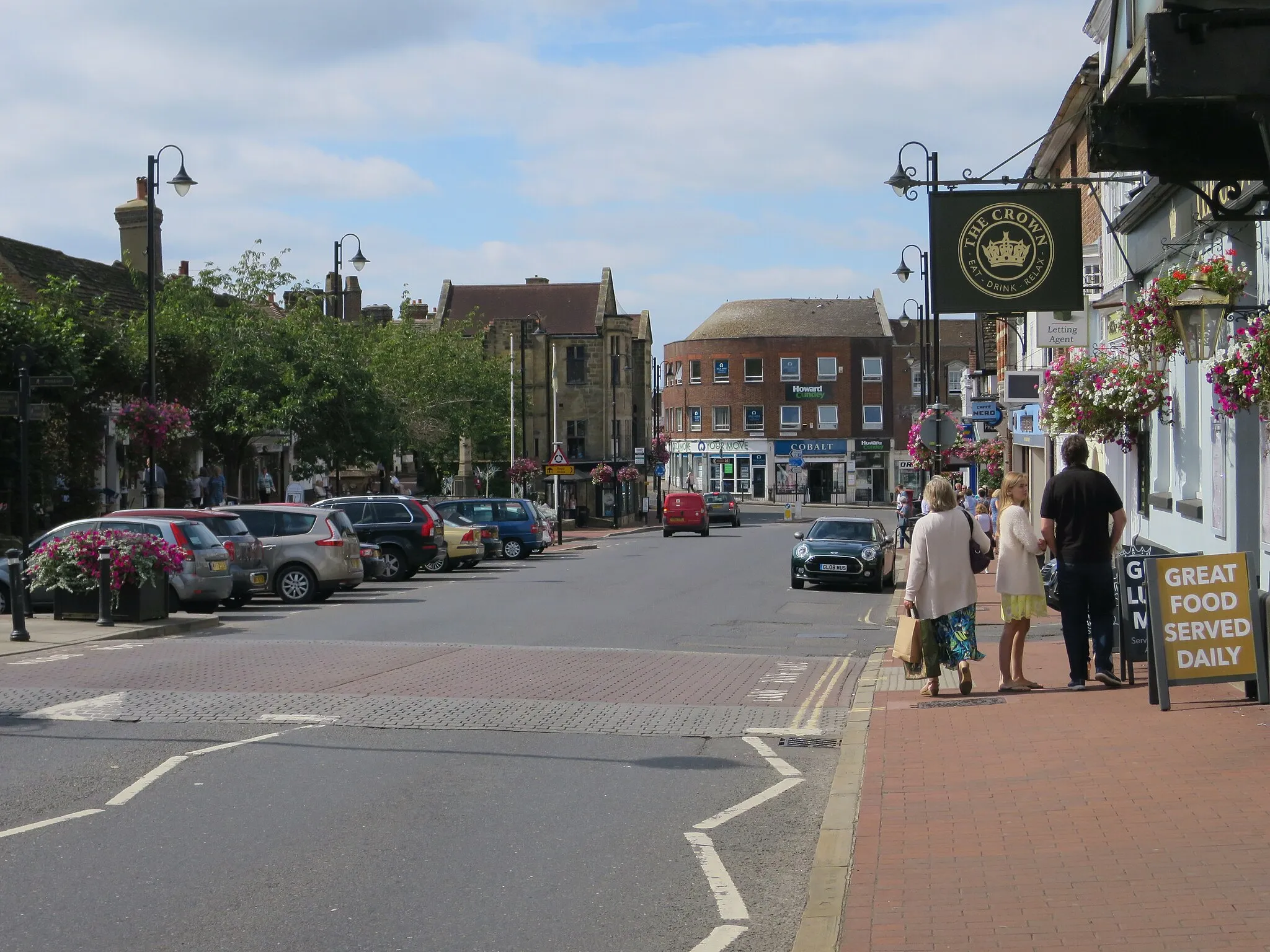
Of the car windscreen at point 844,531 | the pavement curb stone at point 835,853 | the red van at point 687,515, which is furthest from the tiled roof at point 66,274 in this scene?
the pavement curb stone at point 835,853

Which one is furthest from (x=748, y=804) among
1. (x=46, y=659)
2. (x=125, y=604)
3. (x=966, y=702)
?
(x=125, y=604)

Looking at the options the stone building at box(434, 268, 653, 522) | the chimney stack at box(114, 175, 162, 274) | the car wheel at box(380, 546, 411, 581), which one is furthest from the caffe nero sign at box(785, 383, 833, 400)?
the car wheel at box(380, 546, 411, 581)

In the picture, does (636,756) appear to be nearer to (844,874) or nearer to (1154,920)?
(844,874)

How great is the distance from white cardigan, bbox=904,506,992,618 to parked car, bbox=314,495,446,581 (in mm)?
19632

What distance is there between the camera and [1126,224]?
711 inches

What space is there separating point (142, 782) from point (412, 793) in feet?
5.46

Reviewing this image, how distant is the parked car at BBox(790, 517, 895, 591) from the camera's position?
2784cm

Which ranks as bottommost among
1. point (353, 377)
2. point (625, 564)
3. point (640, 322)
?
point (625, 564)

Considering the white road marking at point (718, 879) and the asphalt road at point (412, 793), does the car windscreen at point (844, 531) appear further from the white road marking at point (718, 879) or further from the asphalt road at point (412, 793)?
the white road marking at point (718, 879)

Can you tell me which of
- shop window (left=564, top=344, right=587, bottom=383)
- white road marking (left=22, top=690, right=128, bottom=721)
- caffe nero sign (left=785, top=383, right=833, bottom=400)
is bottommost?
white road marking (left=22, top=690, right=128, bottom=721)

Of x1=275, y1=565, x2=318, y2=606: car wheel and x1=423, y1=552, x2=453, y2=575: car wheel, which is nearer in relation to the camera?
x1=275, y1=565, x2=318, y2=606: car wheel

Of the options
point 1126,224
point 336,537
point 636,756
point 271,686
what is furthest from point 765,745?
point 336,537

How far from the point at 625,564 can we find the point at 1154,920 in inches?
1216

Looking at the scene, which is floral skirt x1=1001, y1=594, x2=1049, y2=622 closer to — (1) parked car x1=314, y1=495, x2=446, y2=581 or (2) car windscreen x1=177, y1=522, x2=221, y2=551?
(2) car windscreen x1=177, y1=522, x2=221, y2=551
